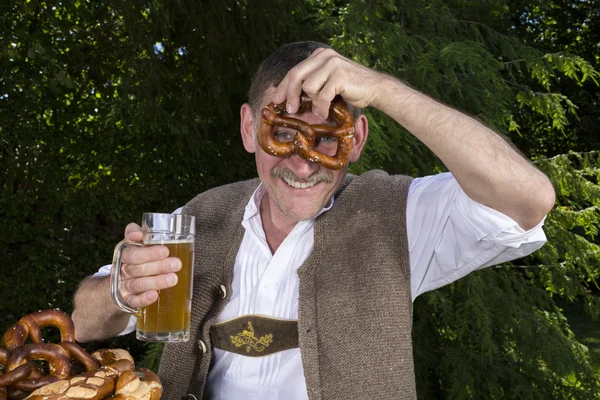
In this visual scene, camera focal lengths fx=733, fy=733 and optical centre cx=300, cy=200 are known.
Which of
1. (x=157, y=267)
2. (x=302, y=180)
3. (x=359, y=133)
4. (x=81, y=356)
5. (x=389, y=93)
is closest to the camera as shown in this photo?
(x=81, y=356)

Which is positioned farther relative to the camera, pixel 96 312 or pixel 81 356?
pixel 96 312

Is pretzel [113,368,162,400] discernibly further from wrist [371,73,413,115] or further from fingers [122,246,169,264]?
wrist [371,73,413,115]

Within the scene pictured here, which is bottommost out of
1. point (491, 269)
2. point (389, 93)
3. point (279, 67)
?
point (491, 269)

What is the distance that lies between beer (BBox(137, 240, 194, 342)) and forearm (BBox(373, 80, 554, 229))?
570 mm

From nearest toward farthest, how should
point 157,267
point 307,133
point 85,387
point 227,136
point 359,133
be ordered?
point 85,387 → point 157,267 → point 307,133 → point 359,133 → point 227,136

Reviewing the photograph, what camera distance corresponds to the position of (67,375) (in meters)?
1.17

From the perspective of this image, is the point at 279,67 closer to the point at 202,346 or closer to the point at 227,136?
the point at 202,346

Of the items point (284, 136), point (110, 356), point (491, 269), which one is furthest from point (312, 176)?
point (491, 269)

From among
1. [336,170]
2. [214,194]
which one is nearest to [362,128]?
[336,170]

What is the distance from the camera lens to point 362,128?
225 cm

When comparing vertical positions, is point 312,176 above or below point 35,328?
above

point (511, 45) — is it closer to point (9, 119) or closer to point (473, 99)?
point (473, 99)

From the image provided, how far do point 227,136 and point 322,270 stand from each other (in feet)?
13.1

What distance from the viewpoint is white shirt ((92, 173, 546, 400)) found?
1.95 m
